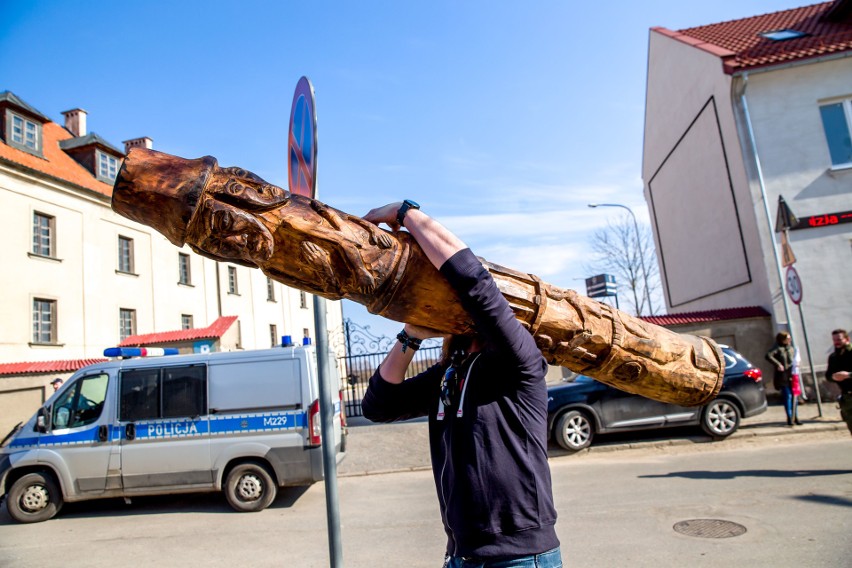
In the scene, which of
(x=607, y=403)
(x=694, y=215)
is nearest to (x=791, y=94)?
(x=694, y=215)

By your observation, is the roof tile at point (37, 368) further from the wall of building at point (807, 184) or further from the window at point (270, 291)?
the window at point (270, 291)

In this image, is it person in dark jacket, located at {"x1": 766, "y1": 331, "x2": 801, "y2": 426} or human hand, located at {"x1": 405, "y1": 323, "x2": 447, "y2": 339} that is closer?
human hand, located at {"x1": 405, "y1": 323, "x2": 447, "y2": 339}

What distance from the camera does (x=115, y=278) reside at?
23.3 metres

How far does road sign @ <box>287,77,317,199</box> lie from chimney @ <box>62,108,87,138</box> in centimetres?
3024

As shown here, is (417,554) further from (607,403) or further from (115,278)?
(115,278)

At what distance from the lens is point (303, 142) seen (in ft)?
11.1

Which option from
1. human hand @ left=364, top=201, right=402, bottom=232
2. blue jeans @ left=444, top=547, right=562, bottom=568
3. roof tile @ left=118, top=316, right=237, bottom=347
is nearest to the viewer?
blue jeans @ left=444, top=547, right=562, bottom=568

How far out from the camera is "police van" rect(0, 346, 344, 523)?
816 centimetres

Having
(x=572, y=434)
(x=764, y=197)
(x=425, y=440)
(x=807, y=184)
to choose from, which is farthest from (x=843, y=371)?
(x=807, y=184)

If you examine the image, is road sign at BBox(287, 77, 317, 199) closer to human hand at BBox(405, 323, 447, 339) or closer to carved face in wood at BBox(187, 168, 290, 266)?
human hand at BBox(405, 323, 447, 339)

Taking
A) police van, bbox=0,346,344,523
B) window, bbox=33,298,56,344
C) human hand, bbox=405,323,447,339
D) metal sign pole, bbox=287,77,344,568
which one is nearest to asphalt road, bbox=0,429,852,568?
police van, bbox=0,346,344,523

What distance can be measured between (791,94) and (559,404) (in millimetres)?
10825

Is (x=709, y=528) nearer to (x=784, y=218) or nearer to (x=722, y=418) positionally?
(x=722, y=418)

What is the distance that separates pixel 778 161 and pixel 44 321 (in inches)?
942
